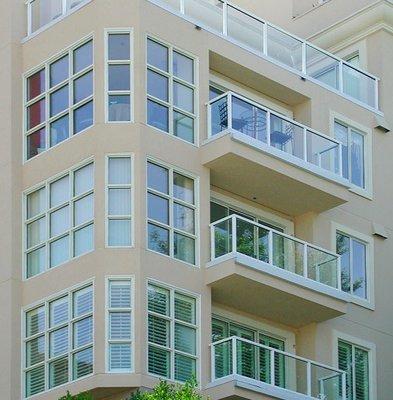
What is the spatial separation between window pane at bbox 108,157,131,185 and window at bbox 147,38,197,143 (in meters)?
1.23

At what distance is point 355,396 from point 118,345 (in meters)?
8.00

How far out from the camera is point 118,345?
3719cm

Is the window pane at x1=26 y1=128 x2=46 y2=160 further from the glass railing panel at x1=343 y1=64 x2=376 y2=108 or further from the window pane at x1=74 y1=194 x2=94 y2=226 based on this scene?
the glass railing panel at x1=343 y1=64 x2=376 y2=108

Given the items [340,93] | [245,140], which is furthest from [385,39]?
[245,140]

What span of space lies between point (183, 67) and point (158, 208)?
12.8 feet

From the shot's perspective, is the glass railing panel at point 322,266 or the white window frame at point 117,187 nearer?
the white window frame at point 117,187

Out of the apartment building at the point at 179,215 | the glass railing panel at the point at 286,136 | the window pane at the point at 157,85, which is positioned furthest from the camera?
the glass railing panel at the point at 286,136

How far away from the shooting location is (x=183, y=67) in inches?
1601

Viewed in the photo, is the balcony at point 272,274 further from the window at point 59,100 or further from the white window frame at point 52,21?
the white window frame at point 52,21

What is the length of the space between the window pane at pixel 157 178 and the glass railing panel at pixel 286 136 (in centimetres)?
345

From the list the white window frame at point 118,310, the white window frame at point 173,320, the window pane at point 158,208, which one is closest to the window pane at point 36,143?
the window pane at point 158,208

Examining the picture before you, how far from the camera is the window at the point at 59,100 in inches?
1566

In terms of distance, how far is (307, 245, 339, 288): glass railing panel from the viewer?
41281 mm

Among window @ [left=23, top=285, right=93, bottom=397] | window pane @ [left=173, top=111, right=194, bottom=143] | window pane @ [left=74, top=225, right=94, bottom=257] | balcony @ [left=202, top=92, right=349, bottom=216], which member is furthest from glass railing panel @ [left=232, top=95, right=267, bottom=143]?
window @ [left=23, top=285, right=93, bottom=397]
